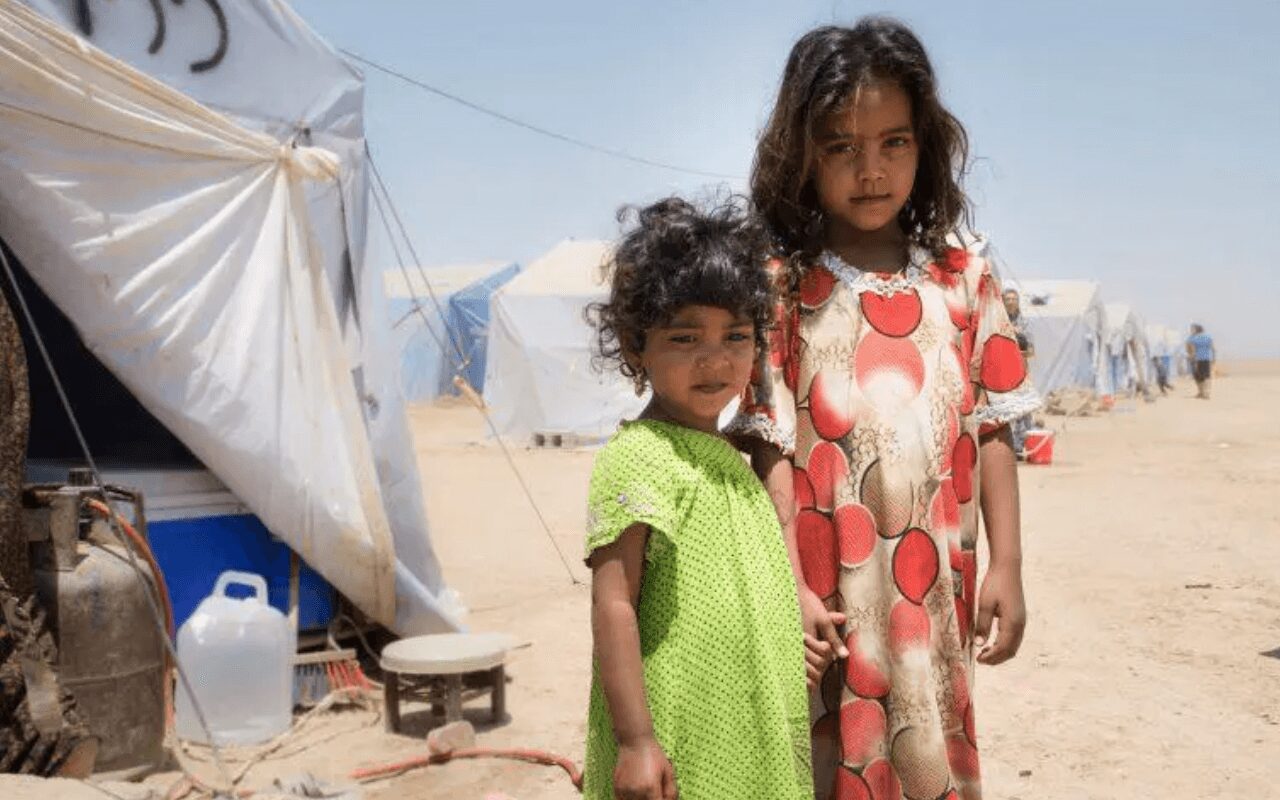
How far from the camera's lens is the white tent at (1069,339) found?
91.7 ft

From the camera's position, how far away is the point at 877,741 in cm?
174

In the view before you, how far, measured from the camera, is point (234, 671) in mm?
3992

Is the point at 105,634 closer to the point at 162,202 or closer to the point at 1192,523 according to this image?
the point at 162,202

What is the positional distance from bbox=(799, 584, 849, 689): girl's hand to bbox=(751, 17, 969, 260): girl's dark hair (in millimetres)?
554

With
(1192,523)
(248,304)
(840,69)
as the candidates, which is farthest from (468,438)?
(840,69)

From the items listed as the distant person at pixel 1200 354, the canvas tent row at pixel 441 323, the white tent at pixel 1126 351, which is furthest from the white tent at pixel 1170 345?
the canvas tent row at pixel 441 323

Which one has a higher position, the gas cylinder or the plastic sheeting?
the plastic sheeting

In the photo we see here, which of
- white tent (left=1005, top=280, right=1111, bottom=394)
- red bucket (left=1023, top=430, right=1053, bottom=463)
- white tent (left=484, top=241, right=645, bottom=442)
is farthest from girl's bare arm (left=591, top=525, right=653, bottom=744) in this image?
white tent (left=1005, top=280, right=1111, bottom=394)

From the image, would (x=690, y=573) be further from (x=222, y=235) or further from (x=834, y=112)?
(x=222, y=235)

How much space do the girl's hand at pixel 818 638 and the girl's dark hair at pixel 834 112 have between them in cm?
55

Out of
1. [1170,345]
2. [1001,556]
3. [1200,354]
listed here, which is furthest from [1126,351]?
[1001,556]

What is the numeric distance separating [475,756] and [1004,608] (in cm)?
239

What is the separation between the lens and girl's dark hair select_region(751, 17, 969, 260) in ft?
5.85

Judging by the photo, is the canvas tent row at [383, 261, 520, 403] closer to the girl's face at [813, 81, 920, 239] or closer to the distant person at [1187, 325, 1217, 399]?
the distant person at [1187, 325, 1217, 399]
